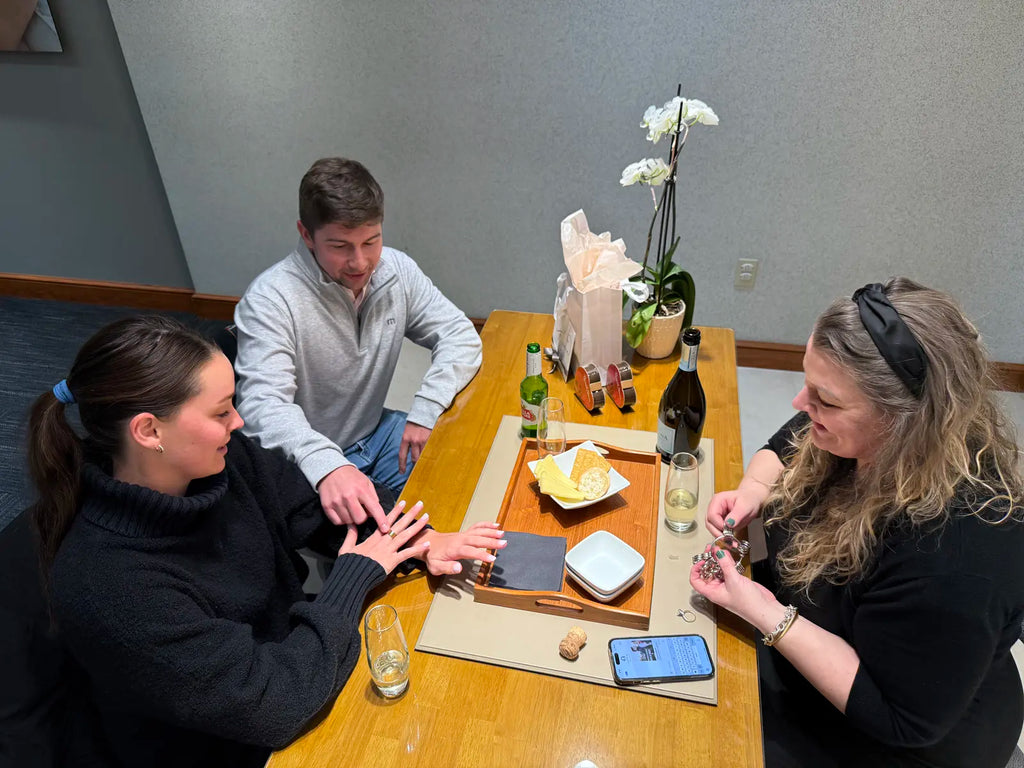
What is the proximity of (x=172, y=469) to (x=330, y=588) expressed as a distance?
34cm

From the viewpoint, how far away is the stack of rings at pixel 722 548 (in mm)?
1206

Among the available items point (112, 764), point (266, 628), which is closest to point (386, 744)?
point (266, 628)

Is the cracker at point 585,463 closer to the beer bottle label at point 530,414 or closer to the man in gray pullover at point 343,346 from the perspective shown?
the beer bottle label at point 530,414

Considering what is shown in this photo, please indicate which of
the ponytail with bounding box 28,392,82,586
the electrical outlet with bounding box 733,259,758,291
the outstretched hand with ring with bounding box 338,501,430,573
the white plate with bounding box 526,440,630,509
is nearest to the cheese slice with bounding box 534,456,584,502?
the white plate with bounding box 526,440,630,509

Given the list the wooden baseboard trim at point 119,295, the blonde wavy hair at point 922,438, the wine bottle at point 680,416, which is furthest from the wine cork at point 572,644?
the wooden baseboard trim at point 119,295

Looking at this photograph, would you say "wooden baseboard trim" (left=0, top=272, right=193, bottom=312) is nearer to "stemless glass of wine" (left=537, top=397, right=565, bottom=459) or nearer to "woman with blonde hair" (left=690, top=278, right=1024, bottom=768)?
"stemless glass of wine" (left=537, top=397, right=565, bottom=459)

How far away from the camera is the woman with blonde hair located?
0.99 meters

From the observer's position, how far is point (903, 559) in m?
1.03

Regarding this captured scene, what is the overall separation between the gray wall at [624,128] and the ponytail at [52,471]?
7.45 ft

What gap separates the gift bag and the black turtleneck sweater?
2.68 ft

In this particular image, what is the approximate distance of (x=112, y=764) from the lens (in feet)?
3.89

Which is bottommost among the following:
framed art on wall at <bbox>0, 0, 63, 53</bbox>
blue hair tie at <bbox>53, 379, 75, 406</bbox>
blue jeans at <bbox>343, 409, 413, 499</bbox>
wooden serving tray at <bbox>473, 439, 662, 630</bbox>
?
blue jeans at <bbox>343, 409, 413, 499</bbox>

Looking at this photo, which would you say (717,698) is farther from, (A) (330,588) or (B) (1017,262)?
(B) (1017,262)

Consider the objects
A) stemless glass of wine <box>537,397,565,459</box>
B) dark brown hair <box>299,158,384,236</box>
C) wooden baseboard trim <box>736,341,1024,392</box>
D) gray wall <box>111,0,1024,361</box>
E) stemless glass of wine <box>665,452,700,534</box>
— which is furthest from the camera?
wooden baseboard trim <box>736,341,1024,392</box>
